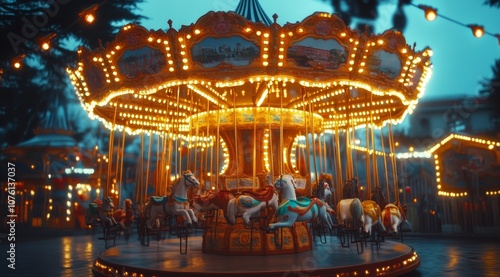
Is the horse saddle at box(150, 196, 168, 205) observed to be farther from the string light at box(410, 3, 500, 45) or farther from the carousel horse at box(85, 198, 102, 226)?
the string light at box(410, 3, 500, 45)

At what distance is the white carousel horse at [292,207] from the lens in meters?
7.11

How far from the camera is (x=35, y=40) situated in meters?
12.1

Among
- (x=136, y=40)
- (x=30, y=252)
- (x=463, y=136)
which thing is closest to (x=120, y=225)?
(x=30, y=252)

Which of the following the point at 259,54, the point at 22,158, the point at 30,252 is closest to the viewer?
the point at 259,54

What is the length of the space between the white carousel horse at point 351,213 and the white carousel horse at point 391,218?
41.5 inches

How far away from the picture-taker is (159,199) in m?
8.16

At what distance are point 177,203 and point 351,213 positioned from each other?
9.96ft

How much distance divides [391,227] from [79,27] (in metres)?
11.9

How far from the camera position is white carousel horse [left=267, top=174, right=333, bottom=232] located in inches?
280

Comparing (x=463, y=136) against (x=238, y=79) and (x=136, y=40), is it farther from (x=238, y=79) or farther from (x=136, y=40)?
(x=136, y=40)

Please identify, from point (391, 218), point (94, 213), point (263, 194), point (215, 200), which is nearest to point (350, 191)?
point (391, 218)

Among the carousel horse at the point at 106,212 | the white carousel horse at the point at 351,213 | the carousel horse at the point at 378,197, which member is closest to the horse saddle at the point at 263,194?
the white carousel horse at the point at 351,213

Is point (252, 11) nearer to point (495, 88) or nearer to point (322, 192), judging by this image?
point (322, 192)

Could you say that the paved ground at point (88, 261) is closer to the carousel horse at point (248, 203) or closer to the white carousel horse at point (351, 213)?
the white carousel horse at point (351, 213)
